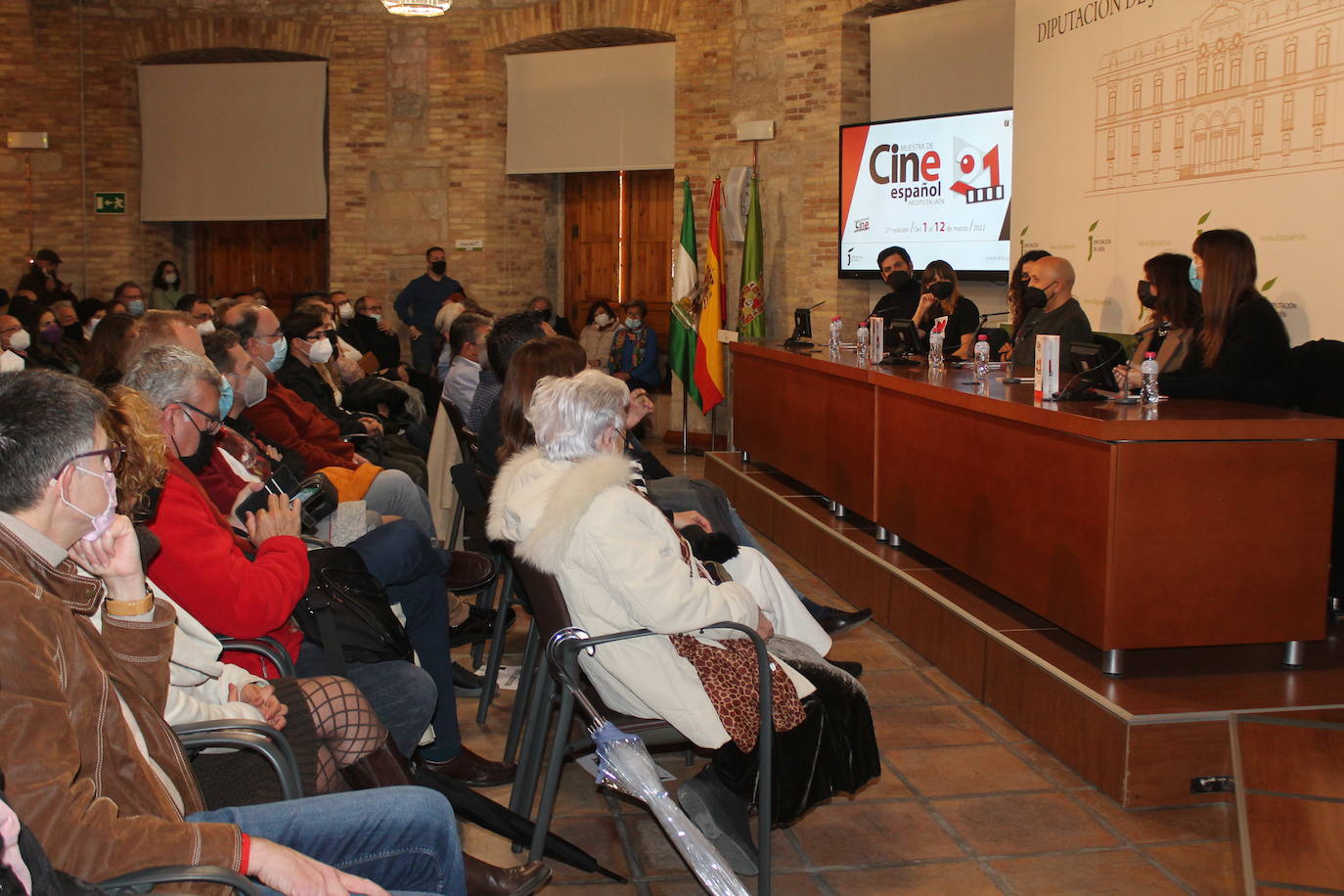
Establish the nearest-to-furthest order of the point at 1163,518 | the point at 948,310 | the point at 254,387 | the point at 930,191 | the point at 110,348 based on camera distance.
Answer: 1. the point at 1163,518
2. the point at 110,348
3. the point at 254,387
4. the point at 948,310
5. the point at 930,191

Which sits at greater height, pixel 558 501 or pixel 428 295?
pixel 428 295

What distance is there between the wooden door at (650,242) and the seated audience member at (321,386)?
5728mm

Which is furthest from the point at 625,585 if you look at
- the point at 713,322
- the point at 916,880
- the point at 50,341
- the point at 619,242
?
the point at 619,242

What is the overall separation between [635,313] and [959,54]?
3.21m

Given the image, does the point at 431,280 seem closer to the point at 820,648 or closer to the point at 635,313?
the point at 635,313

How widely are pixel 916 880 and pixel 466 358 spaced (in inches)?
146

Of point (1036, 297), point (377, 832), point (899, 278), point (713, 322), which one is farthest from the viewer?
point (713, 322)

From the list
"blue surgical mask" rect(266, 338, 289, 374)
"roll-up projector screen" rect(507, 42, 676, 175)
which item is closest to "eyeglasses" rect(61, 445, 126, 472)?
"blue surgical mask" rect(266, 338, 289, 374)

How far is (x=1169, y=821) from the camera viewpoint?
3.15 meters

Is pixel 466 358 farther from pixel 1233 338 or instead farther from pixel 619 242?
pixel 619 242

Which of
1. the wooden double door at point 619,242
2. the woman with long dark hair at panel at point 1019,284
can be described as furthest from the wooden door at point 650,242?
the woman with long dark hair at panel at point 1019,284

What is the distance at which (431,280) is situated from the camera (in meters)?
11.7

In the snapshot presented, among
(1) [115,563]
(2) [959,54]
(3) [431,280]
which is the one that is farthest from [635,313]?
(1) [115,563]

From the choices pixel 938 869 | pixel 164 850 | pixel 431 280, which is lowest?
pixel 938 869
